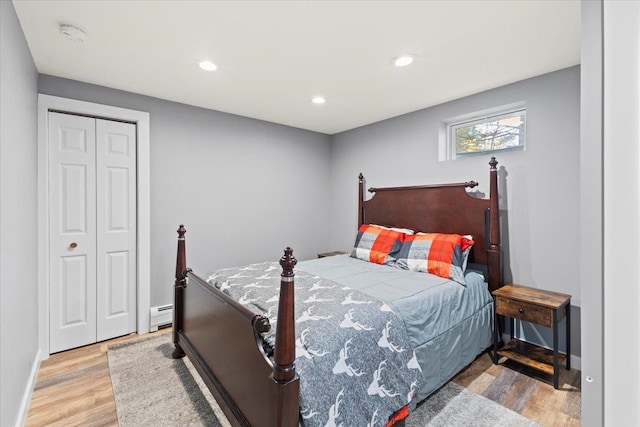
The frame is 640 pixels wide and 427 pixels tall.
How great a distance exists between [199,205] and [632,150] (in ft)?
11.3

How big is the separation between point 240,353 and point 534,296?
2225mm

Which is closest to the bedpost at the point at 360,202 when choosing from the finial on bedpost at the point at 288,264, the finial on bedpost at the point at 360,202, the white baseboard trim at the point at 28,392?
the finial on bedpost at the point at 360,202

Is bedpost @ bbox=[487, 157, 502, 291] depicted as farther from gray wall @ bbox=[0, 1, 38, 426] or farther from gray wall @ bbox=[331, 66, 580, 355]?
gray wall @ bbox=[0, 1, 38, 426]

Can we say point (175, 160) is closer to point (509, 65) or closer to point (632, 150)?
point (509, 65)

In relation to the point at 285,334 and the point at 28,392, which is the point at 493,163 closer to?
the point at 285,334

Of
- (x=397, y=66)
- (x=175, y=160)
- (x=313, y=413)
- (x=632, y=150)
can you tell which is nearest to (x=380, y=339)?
(x=313, y=413)

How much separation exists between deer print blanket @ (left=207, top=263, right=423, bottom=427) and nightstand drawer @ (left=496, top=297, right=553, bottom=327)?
3.50 ft

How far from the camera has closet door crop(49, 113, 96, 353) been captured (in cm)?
262

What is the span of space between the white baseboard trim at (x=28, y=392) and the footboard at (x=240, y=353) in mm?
909

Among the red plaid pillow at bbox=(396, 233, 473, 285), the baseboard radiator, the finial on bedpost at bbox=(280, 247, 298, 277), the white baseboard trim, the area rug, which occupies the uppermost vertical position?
the finial on bedpost at bbox=(280, 247, 298, 277)

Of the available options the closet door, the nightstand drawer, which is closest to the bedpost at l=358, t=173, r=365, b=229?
the nightstand drawer

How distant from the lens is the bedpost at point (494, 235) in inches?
104

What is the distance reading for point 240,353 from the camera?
5.17ft

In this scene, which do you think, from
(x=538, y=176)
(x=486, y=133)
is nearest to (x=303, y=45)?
(x=486, y=133)
